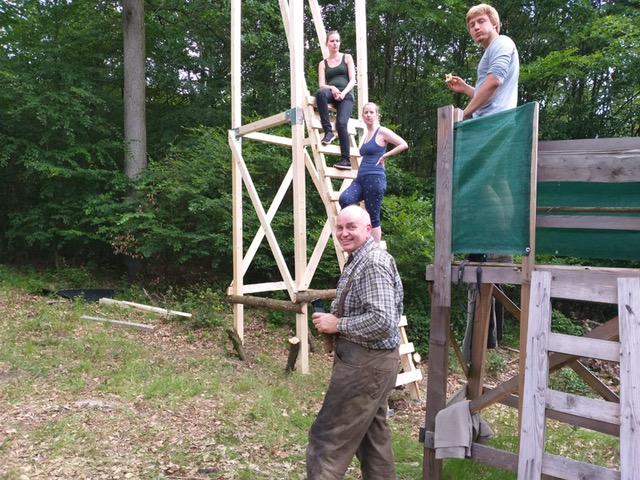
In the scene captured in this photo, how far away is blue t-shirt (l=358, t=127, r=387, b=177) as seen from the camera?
6082mm

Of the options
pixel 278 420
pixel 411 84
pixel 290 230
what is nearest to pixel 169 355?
pixel 278 420

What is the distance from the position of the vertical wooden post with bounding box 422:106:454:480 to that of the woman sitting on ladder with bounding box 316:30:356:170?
3018 mm

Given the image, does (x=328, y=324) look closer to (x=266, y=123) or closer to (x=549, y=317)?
(x=549, y=317)

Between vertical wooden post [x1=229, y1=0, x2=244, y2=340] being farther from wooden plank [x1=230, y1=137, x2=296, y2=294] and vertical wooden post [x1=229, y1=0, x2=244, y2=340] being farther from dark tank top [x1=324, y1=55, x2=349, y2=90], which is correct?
dark tank top [x1=324, y1=55, x2=349, y2=90]

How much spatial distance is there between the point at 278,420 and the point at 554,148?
144 inches

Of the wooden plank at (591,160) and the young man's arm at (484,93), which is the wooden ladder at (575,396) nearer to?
the wooden plank at (591,160)

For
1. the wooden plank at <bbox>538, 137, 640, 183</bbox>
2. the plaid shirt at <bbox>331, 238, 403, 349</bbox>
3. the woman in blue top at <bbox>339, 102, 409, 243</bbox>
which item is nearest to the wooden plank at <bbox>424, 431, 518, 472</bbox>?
the plaid shirt at <bbox>331, 238, 403, 349</bbox>

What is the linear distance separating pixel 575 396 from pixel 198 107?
41.9ft

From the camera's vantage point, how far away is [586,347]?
307 cm

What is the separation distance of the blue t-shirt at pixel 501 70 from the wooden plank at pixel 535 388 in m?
1.54

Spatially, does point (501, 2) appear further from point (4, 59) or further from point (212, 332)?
point (4, 59)

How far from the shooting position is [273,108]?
46.2ft

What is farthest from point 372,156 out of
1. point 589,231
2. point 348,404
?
point 348,404

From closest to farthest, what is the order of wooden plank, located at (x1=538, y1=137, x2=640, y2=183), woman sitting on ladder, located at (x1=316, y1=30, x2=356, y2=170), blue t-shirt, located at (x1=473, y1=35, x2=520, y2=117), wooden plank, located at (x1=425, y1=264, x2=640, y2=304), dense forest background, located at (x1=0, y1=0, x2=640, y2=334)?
wooden plank, located at (x1=425, y1=264, x2=640, y2=304) → wooden plank, located at (x1=538, y1=137, x2=640, y2=183) → blue t-shirt, located at (x1=473, y1=35, x2=520, y2=117) → woman sitting on ladder, located at (x1=316, y1=30, x2=356, y2=170) → dense forest background, located at (x1=0, y1=0, x2=640, y2=334)
